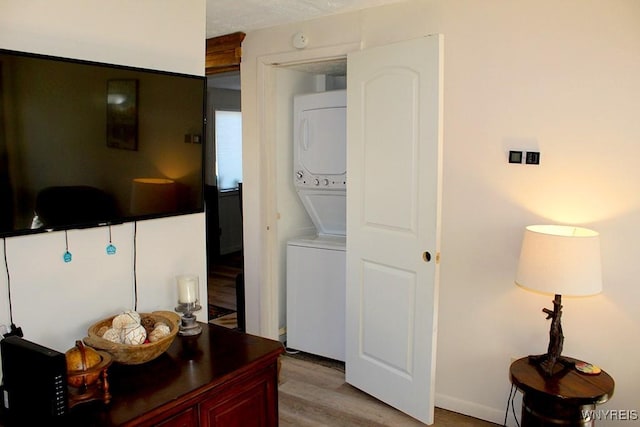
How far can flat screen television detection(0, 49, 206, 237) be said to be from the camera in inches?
64.8

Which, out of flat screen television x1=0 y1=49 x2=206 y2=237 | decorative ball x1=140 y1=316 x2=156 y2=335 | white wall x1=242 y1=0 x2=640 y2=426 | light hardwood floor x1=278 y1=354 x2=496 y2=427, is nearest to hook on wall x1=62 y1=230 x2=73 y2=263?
flat screen television x1=0 y1=49 x2=206 y2=237

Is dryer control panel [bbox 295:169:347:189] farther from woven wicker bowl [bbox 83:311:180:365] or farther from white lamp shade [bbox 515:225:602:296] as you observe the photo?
woven wicker bowl [bbox 83:311:180:365]

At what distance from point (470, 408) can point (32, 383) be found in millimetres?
2207

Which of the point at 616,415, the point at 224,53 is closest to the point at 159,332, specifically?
the point at 616,415

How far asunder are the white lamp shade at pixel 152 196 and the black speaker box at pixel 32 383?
66 centimetres

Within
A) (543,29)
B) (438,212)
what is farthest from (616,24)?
(438,212)

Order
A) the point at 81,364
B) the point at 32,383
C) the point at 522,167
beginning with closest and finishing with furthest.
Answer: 1. the point at 32,383
2. the point at 81,364
3. the point at 522,167

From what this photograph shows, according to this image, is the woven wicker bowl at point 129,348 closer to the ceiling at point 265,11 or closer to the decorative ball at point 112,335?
the decorative ball at point 112,335

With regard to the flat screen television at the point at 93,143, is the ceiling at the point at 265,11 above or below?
above

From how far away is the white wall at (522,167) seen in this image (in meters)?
2.31

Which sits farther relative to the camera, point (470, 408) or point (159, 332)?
point (470, 408)

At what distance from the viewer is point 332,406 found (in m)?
2.95

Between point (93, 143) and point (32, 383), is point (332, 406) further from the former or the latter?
point (93, 143)

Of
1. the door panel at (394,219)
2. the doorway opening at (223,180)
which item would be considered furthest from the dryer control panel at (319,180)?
the doorway opening at (223,180)
